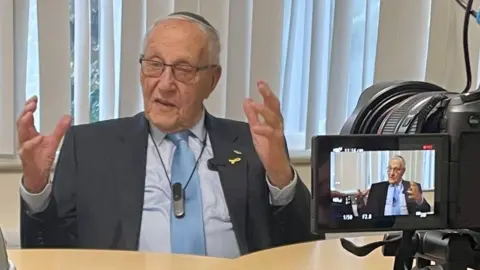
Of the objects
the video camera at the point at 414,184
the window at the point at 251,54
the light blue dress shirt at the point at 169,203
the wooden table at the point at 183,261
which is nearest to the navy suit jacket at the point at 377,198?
the video camera at the point at 414,184

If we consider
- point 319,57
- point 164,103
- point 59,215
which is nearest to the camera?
point 59,215

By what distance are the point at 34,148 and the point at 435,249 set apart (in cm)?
105

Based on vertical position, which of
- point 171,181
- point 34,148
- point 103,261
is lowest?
point 103,261

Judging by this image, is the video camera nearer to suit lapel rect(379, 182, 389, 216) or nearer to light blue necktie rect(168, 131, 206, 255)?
suit lapel rect(379, 182, 389, 216)

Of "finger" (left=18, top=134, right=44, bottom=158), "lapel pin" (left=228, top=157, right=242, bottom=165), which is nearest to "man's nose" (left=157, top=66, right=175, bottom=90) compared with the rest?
"lapel pin" (left=228, top=157, right=242, bottom=165)

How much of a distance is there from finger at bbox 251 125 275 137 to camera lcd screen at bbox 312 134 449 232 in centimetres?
73

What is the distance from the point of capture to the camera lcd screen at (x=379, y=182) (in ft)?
3.66

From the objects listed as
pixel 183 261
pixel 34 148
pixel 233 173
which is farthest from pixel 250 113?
pixel 34 148

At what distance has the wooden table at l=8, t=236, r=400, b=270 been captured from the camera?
63.3 inches

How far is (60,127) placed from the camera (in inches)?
75.0

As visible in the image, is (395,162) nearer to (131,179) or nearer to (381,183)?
(381,183)

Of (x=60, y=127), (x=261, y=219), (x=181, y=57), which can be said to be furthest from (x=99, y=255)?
(x=181, y=57)

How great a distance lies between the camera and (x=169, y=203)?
6.66 feet

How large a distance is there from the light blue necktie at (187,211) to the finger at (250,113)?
30 centimetres
